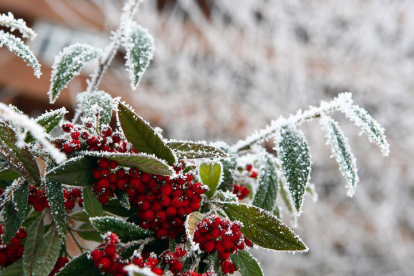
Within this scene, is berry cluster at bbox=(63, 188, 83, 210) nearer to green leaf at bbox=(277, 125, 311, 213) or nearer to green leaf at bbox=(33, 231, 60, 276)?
green leaf at bbox=(33, 231, 60, 276)

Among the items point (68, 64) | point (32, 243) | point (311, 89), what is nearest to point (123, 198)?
point (32, 243)

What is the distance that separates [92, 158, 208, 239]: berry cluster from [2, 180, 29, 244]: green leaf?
0.26 ft

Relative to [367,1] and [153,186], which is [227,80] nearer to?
[367,1]

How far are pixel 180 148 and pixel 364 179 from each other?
402cm

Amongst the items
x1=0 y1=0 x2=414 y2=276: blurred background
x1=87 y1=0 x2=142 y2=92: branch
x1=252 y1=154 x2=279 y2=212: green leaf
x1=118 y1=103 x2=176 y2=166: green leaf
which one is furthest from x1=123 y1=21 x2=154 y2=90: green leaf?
x1=0 y1=0 x2=414 y2=276: blurred background

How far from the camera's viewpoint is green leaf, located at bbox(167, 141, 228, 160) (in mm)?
353

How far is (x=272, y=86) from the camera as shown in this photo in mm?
3824

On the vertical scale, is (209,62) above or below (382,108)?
above

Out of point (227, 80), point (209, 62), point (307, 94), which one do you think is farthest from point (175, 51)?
point (307, 94)

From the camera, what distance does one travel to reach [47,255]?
386 mm

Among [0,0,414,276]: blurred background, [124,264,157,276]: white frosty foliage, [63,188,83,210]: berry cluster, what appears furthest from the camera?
[0,0,414,276]: blurred background

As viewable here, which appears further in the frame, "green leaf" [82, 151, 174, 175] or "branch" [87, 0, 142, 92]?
"branch" [87, 0, 142, 92]

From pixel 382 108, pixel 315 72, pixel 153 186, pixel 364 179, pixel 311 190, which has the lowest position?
pixel 153 186

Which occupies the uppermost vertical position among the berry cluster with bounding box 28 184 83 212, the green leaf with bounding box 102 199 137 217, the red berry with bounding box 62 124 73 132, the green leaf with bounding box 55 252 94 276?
the red berry with bounding box 62 124 73 132
